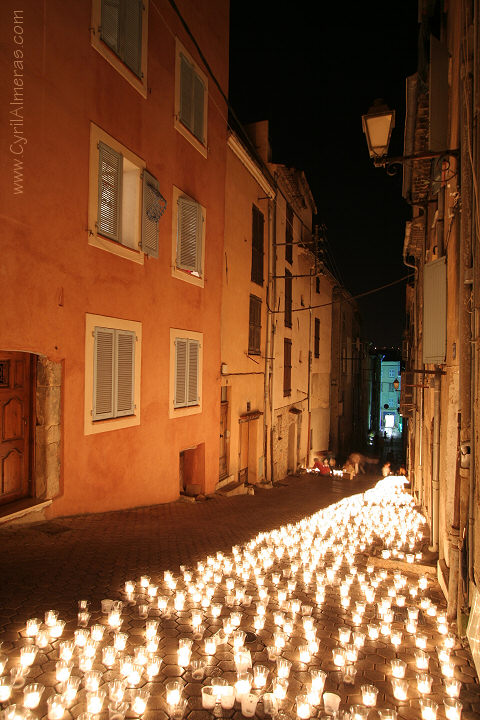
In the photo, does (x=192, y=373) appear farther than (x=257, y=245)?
No

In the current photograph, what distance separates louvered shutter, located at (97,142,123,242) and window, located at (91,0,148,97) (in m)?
1.63

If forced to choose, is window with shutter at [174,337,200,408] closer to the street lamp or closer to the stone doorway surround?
the stone doorway surround

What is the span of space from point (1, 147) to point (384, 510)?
10.5 m

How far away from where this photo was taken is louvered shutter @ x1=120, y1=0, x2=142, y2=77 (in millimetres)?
8617

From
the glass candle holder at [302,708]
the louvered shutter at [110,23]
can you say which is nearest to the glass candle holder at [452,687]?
the glass candle holder at [302,708]

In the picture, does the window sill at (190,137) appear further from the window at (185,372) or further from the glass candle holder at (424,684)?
the glass candle holder at (424,684)

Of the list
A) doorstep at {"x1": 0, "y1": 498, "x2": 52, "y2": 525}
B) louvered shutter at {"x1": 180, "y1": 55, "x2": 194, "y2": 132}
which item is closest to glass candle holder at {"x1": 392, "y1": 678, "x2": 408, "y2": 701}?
doorstep at {"x1": 0, "y1": 498, "x2": 52, "y2": 525}

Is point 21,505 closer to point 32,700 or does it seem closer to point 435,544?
point 32,700

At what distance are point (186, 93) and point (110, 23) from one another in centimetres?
297

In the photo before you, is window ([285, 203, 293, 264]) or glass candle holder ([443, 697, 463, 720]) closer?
glass candle holder ([443, 697, 463, 720])

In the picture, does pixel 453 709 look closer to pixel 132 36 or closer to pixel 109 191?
pixel 109 191

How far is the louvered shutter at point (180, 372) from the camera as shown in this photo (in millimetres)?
10941

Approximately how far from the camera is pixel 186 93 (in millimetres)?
11047

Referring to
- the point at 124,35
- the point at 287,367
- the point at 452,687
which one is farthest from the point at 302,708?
the point at 287,367
